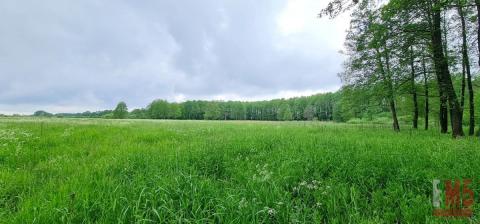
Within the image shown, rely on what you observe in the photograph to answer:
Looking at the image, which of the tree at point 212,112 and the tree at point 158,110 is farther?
the tree at point 212,112

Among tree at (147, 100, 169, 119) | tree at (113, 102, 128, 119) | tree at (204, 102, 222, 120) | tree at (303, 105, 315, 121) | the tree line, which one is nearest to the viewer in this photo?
the tree line

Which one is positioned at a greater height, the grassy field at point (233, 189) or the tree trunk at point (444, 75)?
the tree trunk at point (444, 75)

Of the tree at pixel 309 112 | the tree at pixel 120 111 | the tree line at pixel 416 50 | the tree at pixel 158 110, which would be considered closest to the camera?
the tree line at pixel 416 50

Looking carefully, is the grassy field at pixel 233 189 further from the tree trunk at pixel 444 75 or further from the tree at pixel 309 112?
the tree at pixel 309 112

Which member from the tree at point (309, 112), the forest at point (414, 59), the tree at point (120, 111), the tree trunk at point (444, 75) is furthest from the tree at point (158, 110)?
the tree trunk at point (444, 75)

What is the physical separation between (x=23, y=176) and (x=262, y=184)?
458 cm

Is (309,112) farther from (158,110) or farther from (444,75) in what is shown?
(444,75)

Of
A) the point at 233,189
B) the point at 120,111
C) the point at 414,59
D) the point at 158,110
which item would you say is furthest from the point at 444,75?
the point at 120,111

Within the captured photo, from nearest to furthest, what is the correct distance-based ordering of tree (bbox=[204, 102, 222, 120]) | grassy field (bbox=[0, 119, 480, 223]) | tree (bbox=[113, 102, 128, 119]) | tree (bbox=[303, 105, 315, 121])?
grassy field (bbox=[0, 119, 480, 223])
tree (bbox=[303, 105, 315, 121])
tree (bbox=[113, 102, 128, 119])
tree (bbox=[204, 102, 222, 120])

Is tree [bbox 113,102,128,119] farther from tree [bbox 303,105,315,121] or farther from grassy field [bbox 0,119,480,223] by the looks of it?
grassy field [bbox 0,119,480,223]

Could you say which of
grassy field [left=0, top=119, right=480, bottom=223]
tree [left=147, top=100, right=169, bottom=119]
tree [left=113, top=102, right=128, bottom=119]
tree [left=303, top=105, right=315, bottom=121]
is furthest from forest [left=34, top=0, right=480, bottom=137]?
tree [left=113, top=102, right=128, bottom=119]

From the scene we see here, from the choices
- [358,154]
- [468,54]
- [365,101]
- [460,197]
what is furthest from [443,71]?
[460,197]

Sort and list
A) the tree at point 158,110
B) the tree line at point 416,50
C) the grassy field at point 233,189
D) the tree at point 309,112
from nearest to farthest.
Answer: the grassy field at point 233,189 → the tree line at point 416,50 → the tree at point 309,112 → the tree at point 158,110

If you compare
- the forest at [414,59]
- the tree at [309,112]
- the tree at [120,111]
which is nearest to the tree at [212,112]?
the tree at [120,111]
